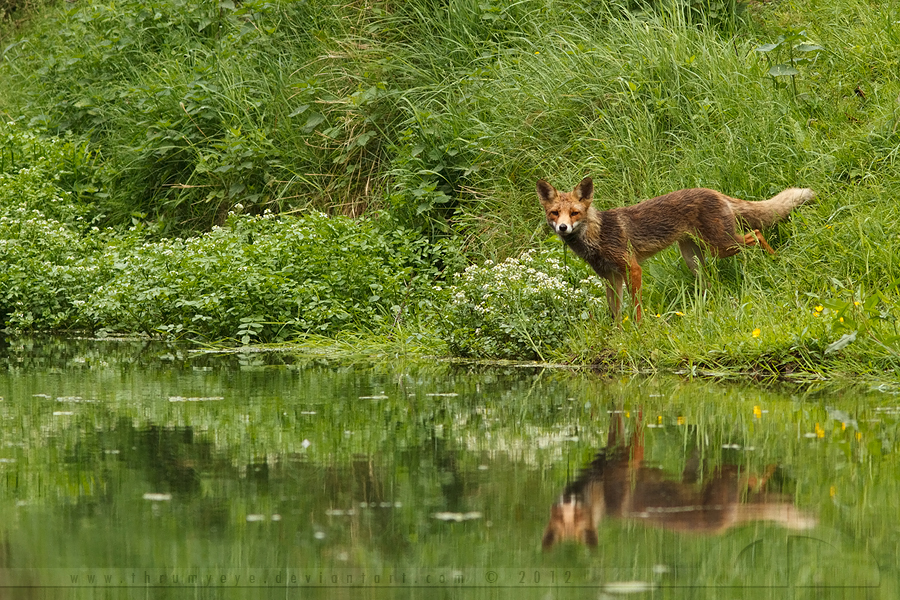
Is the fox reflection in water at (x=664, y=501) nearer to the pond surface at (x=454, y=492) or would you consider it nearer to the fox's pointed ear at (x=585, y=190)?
the pond surface at (x=454, y=492)

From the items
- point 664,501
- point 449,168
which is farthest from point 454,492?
point 449,168

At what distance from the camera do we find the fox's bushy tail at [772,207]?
9.32 metres

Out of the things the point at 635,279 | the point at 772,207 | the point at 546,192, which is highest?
the point at 546,192

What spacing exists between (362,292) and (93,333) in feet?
10.8

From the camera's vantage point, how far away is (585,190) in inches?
363

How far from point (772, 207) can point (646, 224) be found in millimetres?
1093

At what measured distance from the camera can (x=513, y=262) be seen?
9.43 m

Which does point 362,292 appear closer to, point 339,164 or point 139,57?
point 339,164

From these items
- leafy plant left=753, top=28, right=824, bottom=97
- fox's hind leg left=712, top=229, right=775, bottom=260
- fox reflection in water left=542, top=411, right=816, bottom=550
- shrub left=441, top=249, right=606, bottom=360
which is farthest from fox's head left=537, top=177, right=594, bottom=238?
fox reflection in water left=542, top=411, right=816, bottom=550

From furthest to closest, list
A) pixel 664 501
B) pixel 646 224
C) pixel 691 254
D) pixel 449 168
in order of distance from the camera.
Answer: pixel 449 168
pixel 691 254
pixel 646 224
pixel 664 501

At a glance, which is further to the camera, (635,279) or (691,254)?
(691,254)

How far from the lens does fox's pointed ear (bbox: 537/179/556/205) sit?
9.25 meters

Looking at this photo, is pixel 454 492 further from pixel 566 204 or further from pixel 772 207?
pixel 772 207

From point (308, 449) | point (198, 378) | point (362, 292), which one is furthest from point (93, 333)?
point (308, 449)
